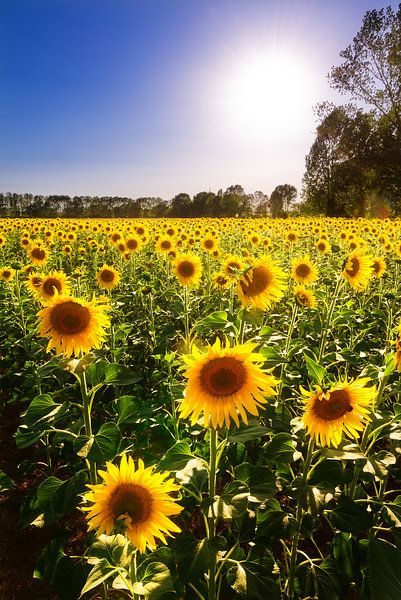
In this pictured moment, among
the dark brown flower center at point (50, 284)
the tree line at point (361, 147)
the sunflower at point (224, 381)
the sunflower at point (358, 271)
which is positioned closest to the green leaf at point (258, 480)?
the sunflower at point (224, 381)

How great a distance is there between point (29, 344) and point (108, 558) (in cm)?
353

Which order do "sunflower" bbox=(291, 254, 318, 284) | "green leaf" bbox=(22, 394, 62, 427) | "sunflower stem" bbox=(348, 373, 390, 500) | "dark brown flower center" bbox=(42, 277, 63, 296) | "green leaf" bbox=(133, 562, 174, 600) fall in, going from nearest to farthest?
"green leaf" bbox=(133, 562, 174, 600) < "green leaf" bbox=(22, 394, 62, 427) < "sunflower stem" bbox=(348, 373, 390, 500) < "dark brown flower center" bbox=(42, 277, 63, 296) < "sunflower" bbox=(291, 254, 318, 284)

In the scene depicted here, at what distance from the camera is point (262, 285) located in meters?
2.93

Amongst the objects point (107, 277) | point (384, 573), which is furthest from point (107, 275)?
point (384, 573)

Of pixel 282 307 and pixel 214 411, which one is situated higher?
pixel 214 411

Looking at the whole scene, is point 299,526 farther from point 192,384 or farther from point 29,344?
point 29,344

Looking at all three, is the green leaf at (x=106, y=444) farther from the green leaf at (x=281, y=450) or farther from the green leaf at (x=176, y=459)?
the green leaf at (x=281, y=450)

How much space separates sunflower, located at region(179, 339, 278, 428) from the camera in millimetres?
1790

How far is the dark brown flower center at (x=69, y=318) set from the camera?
2.23 m

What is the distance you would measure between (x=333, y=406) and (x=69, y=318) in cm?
148

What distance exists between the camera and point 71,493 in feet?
6.24

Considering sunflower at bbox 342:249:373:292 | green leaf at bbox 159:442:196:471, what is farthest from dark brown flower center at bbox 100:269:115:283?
green leaf at bbox 159:442:196:471

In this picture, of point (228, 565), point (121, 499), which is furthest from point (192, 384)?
point (228, 565)

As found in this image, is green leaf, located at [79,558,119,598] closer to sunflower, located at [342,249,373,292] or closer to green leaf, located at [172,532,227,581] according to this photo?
green leaf, located at [172,532,227,581]
